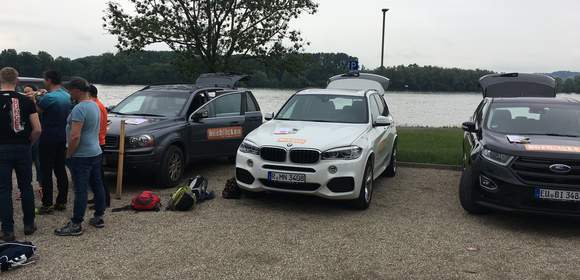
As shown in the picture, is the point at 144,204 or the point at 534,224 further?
the point at 144,204

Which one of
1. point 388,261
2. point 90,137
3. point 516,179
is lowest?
point 388,261

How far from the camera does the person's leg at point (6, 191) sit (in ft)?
16.4

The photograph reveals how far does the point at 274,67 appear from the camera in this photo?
15.9m

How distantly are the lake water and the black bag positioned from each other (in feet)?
33.0

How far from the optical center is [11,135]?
4.99 m

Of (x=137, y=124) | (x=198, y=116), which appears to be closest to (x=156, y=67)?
(x=198, y=116)

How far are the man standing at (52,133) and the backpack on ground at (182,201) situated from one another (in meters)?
Answer: 1.41

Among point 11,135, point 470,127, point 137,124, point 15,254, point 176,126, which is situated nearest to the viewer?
point 15,254

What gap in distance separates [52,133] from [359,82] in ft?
22.6

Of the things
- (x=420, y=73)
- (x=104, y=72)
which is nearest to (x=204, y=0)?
(x=104, y=72)

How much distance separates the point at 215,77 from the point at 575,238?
827 centimetres

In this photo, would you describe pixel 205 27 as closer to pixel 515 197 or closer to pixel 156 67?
pixel 156 67

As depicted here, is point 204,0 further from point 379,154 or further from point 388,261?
point 388,261

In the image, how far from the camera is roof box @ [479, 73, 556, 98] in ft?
33.1
